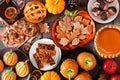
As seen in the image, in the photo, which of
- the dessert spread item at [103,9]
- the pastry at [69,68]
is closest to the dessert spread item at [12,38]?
the pastry at [69,68]

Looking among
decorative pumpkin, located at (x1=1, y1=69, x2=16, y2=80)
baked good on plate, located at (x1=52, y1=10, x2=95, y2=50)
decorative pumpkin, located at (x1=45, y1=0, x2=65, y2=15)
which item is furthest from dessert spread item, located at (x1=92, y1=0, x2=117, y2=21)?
decorative pumpkin, located at (x1=1, y1=69, x2=16, y2=80)

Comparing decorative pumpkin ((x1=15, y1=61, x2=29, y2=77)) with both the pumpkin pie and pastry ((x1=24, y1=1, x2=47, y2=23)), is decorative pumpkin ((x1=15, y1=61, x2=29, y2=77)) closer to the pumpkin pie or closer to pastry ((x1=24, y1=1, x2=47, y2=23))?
pastry ((x1=24, y1=1, x2=47, y2=23))

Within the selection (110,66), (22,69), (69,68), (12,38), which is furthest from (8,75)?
(110,66)

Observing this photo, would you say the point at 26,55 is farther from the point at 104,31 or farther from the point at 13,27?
the point at 104,31

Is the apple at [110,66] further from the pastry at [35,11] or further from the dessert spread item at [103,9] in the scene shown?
the pastry at [35,11]

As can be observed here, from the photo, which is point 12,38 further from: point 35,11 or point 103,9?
point 103,9

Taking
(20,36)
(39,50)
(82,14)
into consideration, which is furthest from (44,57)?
(82,14)
